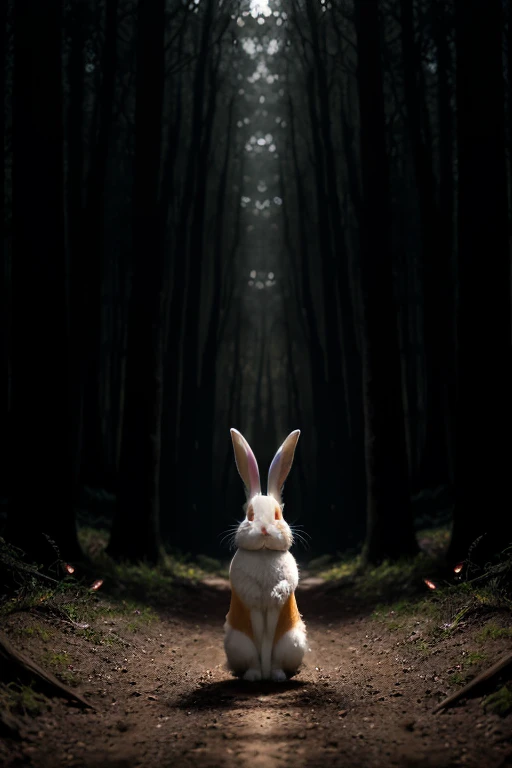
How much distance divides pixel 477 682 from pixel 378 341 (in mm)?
7479

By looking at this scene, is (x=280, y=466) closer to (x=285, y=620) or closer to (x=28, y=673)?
(x=285, y=620)

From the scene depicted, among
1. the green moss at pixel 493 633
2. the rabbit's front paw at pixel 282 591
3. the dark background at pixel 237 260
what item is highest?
the dark background at pixel 237 260

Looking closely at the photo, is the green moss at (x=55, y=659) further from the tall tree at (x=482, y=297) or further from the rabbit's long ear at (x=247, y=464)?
the tall tree at (x=482, y=297)

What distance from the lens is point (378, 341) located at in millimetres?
12148

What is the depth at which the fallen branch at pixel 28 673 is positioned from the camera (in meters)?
5.32

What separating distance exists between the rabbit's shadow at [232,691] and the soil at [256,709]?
0.01m

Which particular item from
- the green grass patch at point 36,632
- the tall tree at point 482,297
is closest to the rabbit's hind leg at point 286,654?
the green grass patch at point 36,632

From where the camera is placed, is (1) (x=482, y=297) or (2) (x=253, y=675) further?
(1) (x=482, y=297)

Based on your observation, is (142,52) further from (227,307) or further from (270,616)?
(227,307)

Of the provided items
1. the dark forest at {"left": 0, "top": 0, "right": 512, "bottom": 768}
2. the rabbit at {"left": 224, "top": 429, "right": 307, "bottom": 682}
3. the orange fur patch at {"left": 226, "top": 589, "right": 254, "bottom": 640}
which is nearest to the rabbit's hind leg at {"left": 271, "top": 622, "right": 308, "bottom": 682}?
the rabbit at {"left": 224, "top": 429, "right": 307, "bottom": 682}

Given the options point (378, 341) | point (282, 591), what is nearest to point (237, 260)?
point (378, 341)

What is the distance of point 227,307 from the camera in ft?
87.0

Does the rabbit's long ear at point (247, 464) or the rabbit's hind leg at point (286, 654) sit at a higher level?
the rabbit's long ear at point (247, 464)

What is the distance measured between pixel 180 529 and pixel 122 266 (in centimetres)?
756
